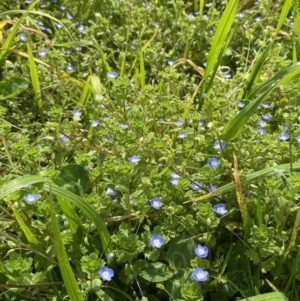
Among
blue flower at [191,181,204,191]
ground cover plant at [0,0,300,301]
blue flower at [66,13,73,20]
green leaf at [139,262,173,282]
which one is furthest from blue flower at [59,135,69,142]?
blue flower at [66,13,73,20]

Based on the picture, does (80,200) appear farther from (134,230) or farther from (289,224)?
(289,224)

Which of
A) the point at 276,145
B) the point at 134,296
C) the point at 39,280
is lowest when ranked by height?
the point at 134,296

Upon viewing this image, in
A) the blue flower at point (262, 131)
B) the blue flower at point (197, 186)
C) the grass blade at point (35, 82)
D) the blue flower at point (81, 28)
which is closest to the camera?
the blue flower at point (197, 186)

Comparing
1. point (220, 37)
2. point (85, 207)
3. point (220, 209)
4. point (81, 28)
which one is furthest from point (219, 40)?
point (85, 207)

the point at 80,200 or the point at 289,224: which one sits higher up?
the point at 80,200

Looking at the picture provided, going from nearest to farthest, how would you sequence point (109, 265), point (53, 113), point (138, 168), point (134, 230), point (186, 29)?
point (109, 265) → point (134, 230) → point (138, 168) → point (53, 113) → point (186, 29)

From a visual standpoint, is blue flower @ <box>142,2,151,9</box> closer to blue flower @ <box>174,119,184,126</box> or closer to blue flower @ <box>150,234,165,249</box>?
blue flower @ <box>174,119,184,126</box>

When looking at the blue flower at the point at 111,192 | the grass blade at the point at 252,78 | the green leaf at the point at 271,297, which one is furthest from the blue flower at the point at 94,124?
the green leaf at the point at 271,297

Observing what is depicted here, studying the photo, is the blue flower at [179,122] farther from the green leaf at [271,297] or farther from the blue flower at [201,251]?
the green leaf at [271,297]

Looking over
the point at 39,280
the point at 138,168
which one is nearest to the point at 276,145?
the point at 138,168
